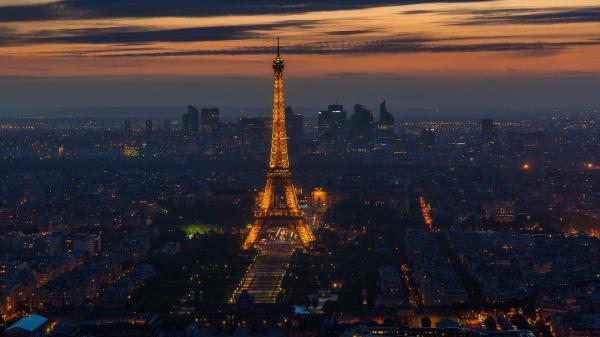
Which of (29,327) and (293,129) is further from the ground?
(293,129)

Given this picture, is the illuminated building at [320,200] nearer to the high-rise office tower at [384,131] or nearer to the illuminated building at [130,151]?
the illuminated building at [130,151]

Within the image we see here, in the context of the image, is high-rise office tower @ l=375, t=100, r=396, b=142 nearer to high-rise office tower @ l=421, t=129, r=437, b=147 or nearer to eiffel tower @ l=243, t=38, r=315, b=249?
high-rise office tower @ l=421, t=129, r=437, b=147

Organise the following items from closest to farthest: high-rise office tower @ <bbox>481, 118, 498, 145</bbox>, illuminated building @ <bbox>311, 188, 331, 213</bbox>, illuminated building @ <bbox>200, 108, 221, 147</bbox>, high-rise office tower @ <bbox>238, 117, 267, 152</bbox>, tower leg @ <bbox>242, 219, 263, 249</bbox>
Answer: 1. tower leg @ <bbox>242, 219, 263, 249</bbox>
2. illuminated building @ <bbox>311, 188, 331, 213</bbox>
3. high-rise office tower @ <bbox>238, 117, 267, 152</bbox>
4. high-rise office tower @ <bbox>481, 118, 498, 145</bbox>
5. illuminated building @ <bbox>200, 108, 221, 147</bbox>

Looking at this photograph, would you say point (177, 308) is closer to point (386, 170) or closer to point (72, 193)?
point (72, 193)

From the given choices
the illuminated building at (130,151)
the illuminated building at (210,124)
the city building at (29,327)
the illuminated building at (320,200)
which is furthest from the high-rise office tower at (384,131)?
the city building at (29,327)

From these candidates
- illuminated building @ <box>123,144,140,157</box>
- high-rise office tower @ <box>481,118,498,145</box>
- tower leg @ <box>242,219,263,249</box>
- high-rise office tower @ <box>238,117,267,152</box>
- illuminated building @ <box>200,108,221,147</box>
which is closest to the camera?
tower leg @ <box>242,219,263,249</box>

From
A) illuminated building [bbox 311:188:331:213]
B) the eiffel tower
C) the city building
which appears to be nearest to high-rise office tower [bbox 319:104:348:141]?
illuminated building [bbox 311:188:331:213]

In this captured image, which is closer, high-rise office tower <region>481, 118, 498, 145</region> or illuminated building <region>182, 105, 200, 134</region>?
high-rise office tower <region>481, 118, 498, 145</region>

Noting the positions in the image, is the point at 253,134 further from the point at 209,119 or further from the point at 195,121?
the point at 195,121

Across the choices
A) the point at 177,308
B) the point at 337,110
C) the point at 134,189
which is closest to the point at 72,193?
the point at 134,189

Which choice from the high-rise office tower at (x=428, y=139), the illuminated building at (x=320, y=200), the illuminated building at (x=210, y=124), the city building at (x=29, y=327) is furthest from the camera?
the illuminated building at (x=210, y=124)

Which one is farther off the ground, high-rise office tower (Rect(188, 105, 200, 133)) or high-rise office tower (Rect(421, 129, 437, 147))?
high-rise office tower (Rect(188, 105, 200, 133))

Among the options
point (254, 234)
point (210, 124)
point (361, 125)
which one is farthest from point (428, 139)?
point (254, 234)
